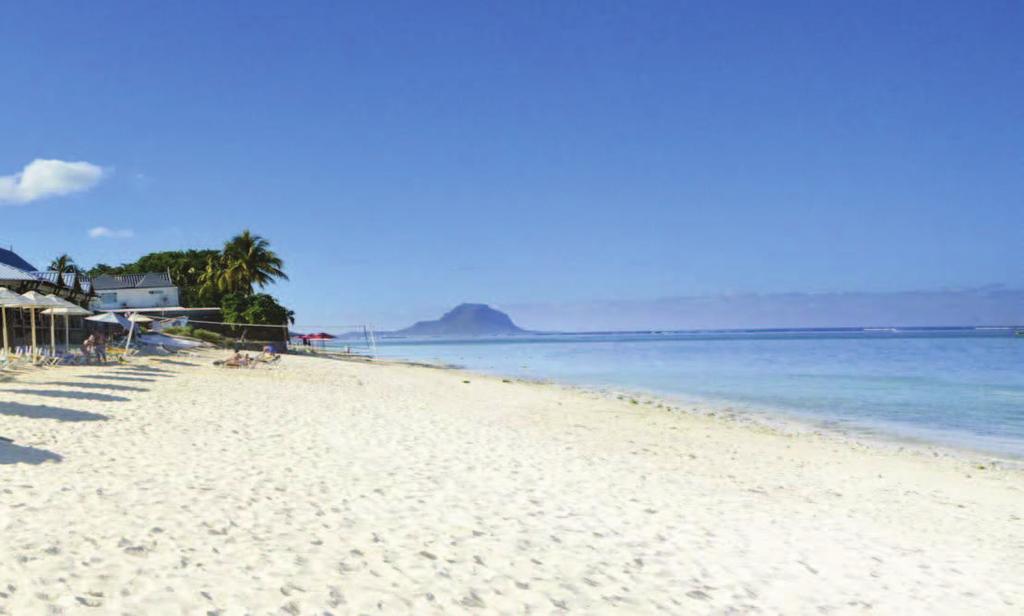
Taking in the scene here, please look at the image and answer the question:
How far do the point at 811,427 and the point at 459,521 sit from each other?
13.5 meters

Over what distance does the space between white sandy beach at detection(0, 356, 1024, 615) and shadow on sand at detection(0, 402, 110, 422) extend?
0.06 metres

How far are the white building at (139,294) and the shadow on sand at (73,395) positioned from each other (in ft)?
153

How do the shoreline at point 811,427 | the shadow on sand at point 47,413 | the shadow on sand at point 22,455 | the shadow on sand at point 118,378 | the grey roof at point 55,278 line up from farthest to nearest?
1. the grey roof at point 55,278
2. the shadow on sand at point 118,378
3. the shoreline at point 811,427
4. the shadow on sand at point 47,413
5. the shadow on sand at point 22,455

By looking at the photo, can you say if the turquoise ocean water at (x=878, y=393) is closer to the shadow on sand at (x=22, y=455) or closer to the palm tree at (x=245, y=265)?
the shadow on sand at (x=22, y=455)

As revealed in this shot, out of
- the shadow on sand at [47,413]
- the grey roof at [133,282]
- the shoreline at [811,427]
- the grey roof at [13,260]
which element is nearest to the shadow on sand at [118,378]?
the shadow on sand at [47,413]

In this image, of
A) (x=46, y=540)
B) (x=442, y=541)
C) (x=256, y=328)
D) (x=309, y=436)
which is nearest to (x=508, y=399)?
(x=309, y=436)

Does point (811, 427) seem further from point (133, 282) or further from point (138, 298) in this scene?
point (133, 282)

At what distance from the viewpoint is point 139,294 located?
54906 mm

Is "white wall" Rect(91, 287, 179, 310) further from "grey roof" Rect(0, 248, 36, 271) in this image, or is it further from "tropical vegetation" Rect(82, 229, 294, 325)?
"grey roof" Rect(0, 248, 36, 271)

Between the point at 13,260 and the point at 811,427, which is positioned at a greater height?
the point at 13,260

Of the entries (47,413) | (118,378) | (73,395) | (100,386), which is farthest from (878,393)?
(47,413)

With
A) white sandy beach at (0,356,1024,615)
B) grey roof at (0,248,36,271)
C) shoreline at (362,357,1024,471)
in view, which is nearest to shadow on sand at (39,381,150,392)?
white sandy beach at (0,356,1024,615)

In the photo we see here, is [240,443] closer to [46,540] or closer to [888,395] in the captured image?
[46,540]

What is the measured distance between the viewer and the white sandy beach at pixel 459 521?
455 cm
